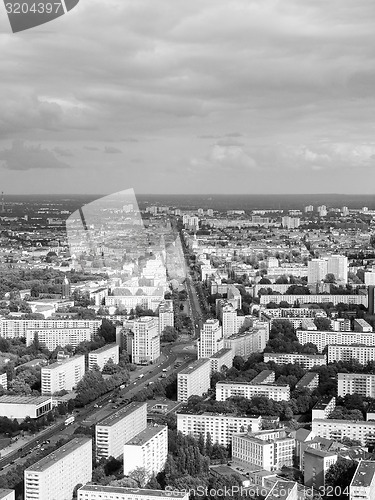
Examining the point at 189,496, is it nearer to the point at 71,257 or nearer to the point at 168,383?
the point at 168,383

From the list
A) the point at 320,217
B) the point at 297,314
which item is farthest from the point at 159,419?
the point at 320,217

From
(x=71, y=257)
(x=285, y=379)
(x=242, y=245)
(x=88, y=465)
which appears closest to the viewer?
(x=88, y=465)

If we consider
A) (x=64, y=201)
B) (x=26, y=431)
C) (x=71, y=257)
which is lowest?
(x=26, y=431)

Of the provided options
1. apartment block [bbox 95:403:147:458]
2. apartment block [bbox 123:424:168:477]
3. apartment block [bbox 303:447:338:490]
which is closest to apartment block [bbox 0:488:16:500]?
apartment block [bbox 123:424:168:477]

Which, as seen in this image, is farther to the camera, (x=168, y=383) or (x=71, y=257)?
(x=71, y=257)

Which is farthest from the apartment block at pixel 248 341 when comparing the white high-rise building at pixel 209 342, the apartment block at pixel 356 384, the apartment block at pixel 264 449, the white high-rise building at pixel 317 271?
the white high-rise building at pixel 317 271

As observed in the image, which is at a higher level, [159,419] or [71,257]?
[71,257]
